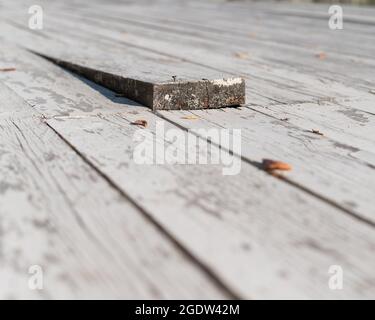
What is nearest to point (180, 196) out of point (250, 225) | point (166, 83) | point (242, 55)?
point (250, 225)

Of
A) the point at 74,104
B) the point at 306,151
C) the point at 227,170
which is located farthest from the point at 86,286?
the point at 74,104

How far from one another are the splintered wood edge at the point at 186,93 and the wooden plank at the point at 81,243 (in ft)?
1.72

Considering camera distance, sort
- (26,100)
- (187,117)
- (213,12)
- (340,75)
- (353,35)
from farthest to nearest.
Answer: (213,12)
(353,35)
(340,75)
(26,100)
(187,117)

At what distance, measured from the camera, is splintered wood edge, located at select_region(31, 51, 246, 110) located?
1.57 m

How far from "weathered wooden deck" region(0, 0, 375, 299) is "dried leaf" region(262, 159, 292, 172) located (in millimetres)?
22

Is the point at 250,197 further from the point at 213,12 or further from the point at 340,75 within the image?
the point at 213,12

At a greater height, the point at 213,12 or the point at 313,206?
the point at 213,12

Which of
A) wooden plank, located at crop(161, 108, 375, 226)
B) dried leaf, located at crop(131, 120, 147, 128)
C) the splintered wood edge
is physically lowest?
wooden plank, located at crop(161, 108, 375, 226)

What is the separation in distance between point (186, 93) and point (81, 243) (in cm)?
89

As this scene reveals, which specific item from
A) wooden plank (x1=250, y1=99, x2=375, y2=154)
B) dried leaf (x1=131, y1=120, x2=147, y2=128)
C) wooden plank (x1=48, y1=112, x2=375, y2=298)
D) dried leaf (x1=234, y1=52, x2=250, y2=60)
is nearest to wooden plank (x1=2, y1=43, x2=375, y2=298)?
wooden plank (x1=48, y1=112, x2=375, y2=298)

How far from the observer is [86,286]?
0.69m

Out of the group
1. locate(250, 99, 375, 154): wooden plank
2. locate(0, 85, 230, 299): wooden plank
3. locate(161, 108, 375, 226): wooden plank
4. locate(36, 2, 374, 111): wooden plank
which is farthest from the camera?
locate(36, 2, 374, 111): wooden plank

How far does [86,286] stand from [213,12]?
18.6 feet

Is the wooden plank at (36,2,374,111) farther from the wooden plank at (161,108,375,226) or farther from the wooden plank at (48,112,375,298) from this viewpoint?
the wooden plank at (48,112,375,298)
